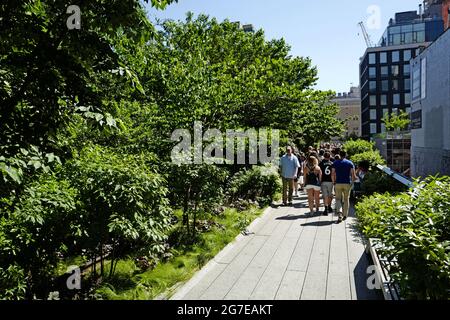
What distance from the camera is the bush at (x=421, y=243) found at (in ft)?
11.3

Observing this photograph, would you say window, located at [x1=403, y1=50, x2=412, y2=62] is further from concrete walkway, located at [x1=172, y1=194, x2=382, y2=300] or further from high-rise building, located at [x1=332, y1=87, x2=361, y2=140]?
concrete walkway, located at [x1=172, y1=194, x2=382, y2=300]

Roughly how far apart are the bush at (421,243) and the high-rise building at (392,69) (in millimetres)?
84428

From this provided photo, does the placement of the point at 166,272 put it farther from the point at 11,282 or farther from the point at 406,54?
the point at 406,54

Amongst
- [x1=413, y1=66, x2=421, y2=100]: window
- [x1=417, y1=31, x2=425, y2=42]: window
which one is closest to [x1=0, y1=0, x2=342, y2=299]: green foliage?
[x1=413, y1=66, x2=421, y2=100]: window

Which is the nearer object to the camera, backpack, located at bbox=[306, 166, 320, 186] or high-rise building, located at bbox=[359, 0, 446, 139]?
backpack, located at bbox=[306, 166, 320, 186]

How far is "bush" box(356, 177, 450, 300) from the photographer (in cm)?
343

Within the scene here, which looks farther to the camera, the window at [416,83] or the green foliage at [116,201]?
the window at [416,83]

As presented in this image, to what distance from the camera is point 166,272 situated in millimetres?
5984

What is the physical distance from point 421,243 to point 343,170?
6.22 meters

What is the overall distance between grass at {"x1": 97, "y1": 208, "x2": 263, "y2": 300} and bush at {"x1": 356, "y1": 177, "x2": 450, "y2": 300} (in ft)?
10.3

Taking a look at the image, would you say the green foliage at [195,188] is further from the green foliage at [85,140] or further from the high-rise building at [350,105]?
the high-rise building at [350,105]

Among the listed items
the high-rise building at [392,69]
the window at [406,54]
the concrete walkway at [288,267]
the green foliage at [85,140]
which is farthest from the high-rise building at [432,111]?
the window at [406,54]

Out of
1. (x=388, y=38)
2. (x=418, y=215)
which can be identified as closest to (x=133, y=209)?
(x=418, y=215)

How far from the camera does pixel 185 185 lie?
7844mm
